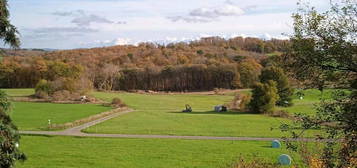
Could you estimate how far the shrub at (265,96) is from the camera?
59.9 meters

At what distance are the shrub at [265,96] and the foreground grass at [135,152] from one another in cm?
2620

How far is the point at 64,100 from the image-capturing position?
7744 centimetres

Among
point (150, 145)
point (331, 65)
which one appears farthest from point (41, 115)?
point (331, 65)

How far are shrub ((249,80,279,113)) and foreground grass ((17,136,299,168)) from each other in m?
26.2

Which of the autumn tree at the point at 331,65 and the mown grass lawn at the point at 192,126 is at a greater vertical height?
the autumn tree at the point at 331,65

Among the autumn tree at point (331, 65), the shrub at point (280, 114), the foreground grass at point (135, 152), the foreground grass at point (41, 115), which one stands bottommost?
the shrub at point (280, 114)

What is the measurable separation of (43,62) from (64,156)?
89.3 m

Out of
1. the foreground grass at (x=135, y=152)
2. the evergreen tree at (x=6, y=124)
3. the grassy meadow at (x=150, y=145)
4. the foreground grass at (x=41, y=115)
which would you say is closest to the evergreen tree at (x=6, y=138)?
the evergreen tree at (x=6, y=124)

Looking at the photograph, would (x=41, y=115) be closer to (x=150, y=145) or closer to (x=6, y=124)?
(x=150, y=145)

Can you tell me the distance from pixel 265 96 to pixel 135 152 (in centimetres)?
3478

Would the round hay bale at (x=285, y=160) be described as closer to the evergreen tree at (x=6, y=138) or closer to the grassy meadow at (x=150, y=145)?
the grassy meadow at (x=150, y=145)

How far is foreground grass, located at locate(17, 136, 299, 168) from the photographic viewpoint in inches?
1008

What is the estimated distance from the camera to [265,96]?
197ft

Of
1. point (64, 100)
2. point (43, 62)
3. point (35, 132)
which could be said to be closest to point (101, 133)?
point (35, 132)
